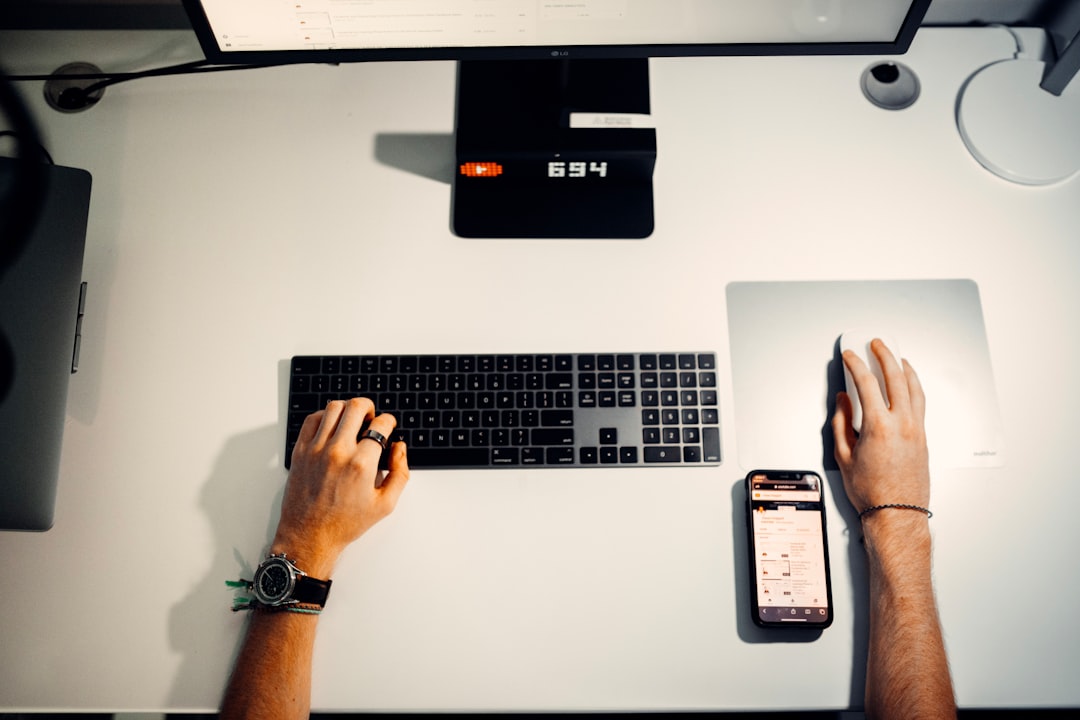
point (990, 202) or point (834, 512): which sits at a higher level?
point (990, 202)

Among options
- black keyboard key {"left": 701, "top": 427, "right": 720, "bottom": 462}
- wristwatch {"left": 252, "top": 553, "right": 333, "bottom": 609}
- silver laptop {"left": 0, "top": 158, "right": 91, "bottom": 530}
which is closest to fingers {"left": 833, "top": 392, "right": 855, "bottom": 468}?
black keyboard key {"left": 701, "top": 427, "right": 720, "bottom": 462}

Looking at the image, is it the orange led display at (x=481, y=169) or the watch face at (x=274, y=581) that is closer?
the watch face at (x=274, y=581)

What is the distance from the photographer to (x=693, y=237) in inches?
39.0

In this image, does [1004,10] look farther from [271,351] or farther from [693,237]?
[271,351]

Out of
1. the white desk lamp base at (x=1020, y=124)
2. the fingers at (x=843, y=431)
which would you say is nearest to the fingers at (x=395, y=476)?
the fingers at (x=843, y=431)

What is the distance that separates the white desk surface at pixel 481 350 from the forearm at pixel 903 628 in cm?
3

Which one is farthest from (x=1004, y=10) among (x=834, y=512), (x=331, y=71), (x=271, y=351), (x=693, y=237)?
(x=271, y=351)

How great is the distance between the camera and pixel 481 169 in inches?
A: 38.4

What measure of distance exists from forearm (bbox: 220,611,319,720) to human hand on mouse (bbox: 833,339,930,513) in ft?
2.20

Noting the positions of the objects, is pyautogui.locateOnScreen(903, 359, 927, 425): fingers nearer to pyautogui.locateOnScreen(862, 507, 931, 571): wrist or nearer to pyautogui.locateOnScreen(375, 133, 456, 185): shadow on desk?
pyautogui.locateOnScreen(862, 507, 931, 571): wrist

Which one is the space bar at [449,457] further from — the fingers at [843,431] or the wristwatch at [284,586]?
the fingers at [843,431]

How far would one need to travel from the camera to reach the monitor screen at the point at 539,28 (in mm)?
812

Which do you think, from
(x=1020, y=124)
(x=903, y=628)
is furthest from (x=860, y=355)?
(x=1020, y=124)

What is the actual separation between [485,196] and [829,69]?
545 mm
